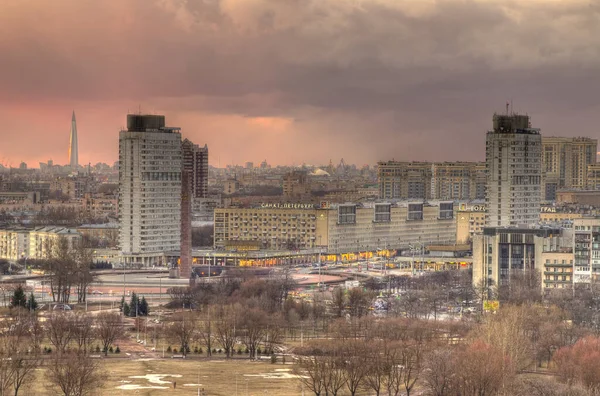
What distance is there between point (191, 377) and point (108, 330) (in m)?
8.88

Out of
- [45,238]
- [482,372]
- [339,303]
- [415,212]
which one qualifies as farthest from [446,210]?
[482,372]

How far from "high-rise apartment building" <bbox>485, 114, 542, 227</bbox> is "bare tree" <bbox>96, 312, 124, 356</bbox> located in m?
46.2

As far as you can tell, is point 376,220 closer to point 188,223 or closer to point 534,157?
point 534,157

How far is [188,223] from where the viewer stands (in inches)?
4422

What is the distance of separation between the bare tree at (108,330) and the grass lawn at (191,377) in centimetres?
220

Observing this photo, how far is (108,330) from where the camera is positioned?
7388 cm

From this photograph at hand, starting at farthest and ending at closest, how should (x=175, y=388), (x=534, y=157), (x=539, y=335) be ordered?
(x=534, y=157) < (x=539, y=335) < (x=175, y=388)

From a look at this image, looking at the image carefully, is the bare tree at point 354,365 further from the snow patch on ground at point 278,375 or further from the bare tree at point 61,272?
the bare tree at point 61,272

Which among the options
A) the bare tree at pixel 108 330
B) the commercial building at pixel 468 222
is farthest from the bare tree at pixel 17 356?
the commercial building at pixel 468 222

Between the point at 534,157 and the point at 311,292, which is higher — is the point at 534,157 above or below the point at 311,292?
above

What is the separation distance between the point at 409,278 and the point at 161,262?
95.1 ft

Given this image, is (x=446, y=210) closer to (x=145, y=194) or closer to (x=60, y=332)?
(x=145, y=194)

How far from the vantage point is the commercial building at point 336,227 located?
13712 centimetres

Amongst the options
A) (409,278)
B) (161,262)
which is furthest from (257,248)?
(409,278)
